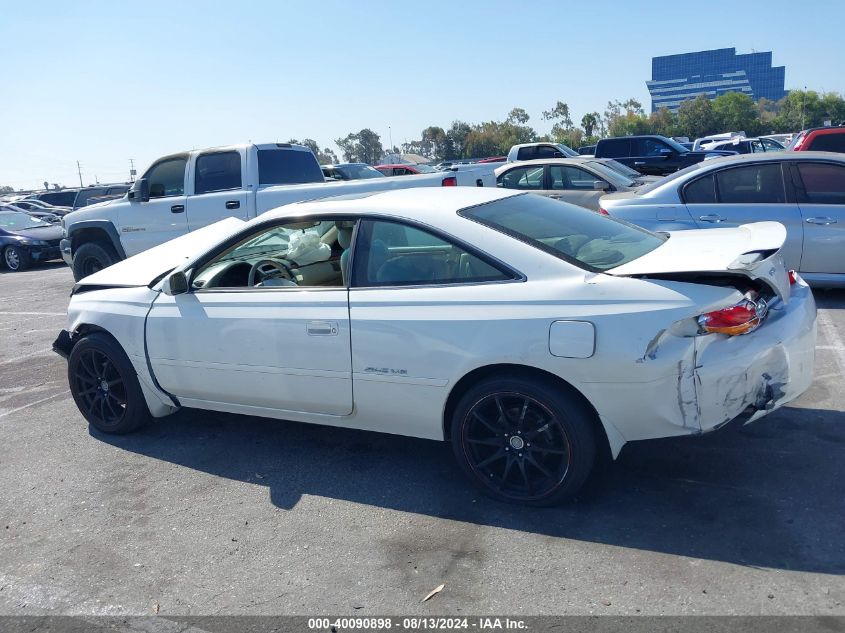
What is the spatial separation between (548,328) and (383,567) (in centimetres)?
134

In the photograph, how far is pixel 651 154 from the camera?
20.3 m

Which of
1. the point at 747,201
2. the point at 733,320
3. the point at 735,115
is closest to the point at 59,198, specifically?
the point at 747,201

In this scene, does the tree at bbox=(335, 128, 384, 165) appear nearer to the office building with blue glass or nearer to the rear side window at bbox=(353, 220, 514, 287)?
the rear side window at bbox=(353, 220, 514, 287)

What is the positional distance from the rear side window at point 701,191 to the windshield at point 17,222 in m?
16.3

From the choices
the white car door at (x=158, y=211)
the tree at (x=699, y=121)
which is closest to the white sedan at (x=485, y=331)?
the white car door at (x=158, y=211)

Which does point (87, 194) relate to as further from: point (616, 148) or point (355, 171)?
point (616, 148)

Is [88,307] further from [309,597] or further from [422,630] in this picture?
[422,630]

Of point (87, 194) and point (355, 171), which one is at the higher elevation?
point (355, 171)

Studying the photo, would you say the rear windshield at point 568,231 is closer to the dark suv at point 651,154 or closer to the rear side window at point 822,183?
the rear side window at point 822,183

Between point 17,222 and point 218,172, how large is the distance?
11477 mm

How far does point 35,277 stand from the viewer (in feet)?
50.9

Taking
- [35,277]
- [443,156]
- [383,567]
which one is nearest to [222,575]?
[383,567]

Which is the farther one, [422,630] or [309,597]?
[309,597]

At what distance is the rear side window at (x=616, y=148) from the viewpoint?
2085cm
